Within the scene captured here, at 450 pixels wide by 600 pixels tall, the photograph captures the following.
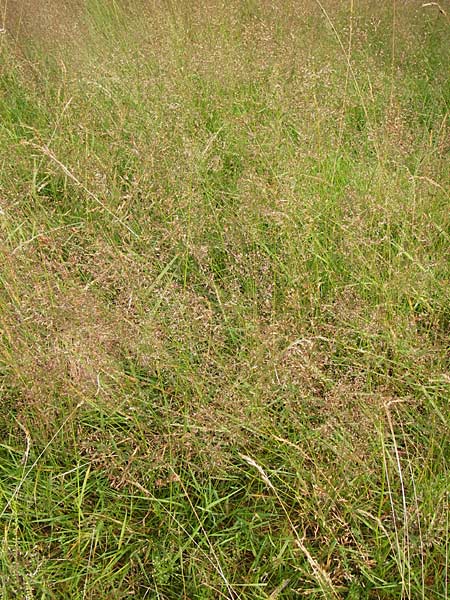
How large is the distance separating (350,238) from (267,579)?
960 millimetres

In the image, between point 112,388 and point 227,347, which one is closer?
point 112,388

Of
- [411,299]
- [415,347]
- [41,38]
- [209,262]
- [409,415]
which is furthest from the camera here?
[41,38]

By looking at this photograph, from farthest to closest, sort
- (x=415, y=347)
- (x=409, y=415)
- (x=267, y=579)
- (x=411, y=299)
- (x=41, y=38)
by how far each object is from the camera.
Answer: (x=41, y=38), (x=411, y=299), (x=415, y=347), (x=409, y=415), (x=267, y=579)

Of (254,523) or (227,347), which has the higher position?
(227,347)

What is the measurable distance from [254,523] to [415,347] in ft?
1.98

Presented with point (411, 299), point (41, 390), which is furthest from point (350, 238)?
point (41, 390)

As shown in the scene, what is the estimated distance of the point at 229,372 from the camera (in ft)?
5.23

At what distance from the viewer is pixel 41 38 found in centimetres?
328

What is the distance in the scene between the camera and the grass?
4.47 feet

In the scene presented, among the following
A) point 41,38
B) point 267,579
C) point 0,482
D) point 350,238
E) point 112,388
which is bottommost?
point 267,579

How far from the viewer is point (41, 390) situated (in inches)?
62.1

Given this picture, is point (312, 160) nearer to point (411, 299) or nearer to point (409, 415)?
point (411, 299)

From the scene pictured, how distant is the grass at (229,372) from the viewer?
136 centimetres

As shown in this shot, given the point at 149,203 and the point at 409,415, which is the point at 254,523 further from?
the point at 149,203
